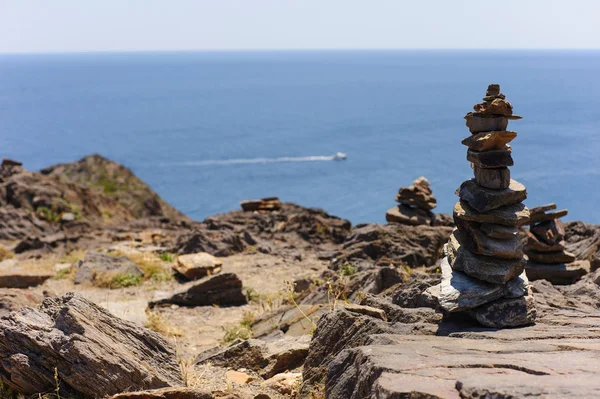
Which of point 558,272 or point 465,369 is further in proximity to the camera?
point 558,272

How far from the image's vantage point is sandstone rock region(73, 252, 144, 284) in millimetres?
18516

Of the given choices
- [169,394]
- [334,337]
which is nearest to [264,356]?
[334,337]

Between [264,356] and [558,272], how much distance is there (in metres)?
9.16

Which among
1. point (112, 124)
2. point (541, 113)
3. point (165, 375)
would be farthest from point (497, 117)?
point (112, 124)

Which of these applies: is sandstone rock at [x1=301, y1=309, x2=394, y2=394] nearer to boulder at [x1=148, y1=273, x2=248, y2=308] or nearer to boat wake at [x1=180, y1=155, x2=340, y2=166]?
boulder at [x1=148, y1=273, x2=248, y2=308]

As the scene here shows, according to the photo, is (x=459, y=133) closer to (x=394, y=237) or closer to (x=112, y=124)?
(x=112, y=124)

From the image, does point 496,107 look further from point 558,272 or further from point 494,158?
point 558,272

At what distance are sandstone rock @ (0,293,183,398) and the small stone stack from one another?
15.8 metres

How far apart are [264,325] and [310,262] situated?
27.0 ft

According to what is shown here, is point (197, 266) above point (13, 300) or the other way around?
the other way around

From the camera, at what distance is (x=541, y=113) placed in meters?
142

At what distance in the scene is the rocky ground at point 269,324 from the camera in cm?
646

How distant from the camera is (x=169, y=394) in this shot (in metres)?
7.73

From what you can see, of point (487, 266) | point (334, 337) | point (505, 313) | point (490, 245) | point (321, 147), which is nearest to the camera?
point (505, 313)
